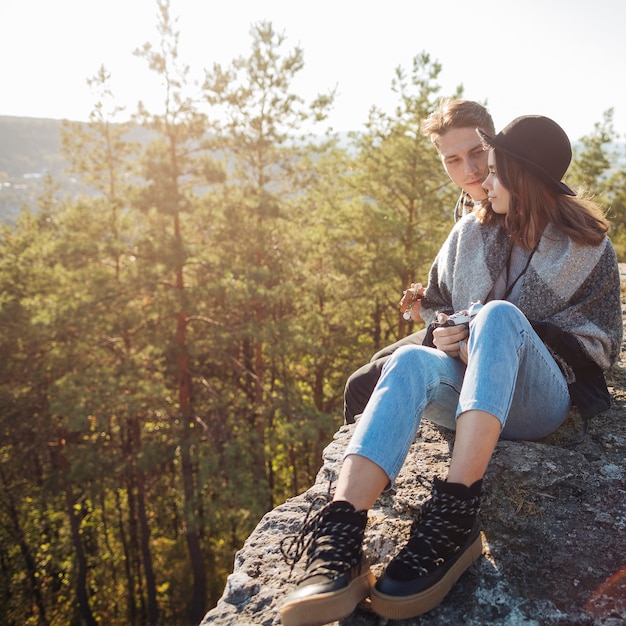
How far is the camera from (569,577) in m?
1.25

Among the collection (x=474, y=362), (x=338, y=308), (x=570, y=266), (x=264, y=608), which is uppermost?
(x=570, y=266)

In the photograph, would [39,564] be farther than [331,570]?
Yes

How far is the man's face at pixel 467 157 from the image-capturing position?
2871mm

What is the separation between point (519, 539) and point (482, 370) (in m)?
0.52

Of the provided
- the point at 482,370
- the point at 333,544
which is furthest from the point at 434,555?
the point at 482,370

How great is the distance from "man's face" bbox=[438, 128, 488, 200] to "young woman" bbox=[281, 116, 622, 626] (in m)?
0.82

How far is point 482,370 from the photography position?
1470 millimetres

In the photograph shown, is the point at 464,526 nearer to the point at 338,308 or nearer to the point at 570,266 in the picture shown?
the point at 570,266

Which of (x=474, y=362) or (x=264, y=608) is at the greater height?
(x=474, y=362)

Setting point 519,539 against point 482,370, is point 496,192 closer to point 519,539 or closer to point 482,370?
point 482,370

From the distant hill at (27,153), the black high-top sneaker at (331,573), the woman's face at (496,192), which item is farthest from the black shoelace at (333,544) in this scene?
the distant hill at (27,153)

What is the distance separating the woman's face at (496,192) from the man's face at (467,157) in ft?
2.86

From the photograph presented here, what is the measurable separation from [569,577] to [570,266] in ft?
3.67

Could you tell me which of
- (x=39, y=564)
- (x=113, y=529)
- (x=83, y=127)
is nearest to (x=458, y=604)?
(x=83, y=127)
